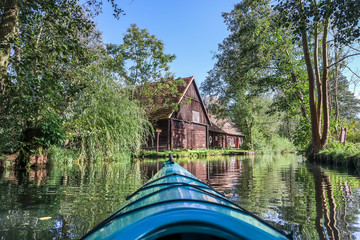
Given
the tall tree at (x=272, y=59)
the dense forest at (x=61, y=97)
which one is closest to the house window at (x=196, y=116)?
the tall tree at (x=272, y=59)

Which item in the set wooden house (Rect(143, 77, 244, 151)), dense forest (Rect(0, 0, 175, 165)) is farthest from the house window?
dense forest (Rect(0, 0, 175, 165))

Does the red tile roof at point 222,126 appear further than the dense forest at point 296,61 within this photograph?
Yes

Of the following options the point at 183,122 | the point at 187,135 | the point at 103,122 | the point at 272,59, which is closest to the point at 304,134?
the point at 272,59

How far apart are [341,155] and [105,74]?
9131 mm

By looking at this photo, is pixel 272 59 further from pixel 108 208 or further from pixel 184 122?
pixel 108 208

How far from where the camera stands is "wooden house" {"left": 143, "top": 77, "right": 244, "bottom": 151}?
66.1 feet

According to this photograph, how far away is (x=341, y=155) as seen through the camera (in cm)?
859

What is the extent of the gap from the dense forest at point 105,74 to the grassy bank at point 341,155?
511mm

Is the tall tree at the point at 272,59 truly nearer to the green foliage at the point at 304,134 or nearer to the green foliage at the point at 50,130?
the green foliage at the point at 304,134

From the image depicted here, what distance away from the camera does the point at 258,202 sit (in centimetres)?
342

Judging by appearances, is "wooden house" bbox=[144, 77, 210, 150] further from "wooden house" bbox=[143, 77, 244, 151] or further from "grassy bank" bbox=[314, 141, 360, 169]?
"grassy bank" bbox=[314, 141, 360, 169]

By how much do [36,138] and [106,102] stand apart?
3.06m

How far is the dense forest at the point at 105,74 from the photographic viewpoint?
458 cm

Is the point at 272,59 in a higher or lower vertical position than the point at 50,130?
higher
